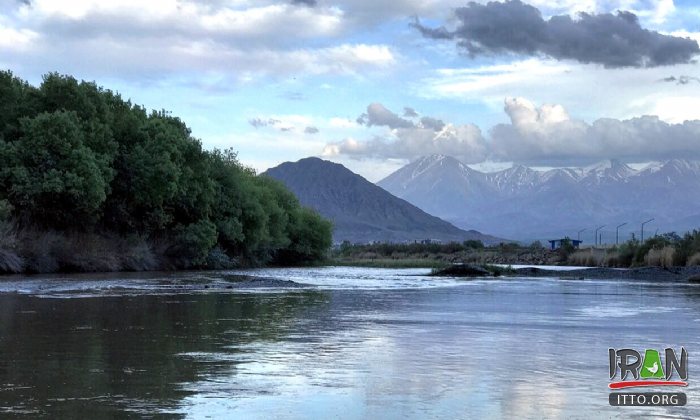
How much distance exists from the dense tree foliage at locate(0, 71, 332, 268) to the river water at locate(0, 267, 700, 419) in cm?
2933

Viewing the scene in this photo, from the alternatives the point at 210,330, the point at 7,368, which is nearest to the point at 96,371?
the point at 7,368

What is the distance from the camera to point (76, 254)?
5522 centimetres

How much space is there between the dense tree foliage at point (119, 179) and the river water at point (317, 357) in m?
29.3

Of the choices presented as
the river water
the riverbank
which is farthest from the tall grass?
the river water

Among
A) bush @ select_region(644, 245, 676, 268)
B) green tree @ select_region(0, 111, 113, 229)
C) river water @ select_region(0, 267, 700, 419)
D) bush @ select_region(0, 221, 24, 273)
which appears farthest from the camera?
bush @ select_region(644, 245, 676, 268)

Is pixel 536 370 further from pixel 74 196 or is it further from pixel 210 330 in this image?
pixel 74 196

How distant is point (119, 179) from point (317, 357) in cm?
5173

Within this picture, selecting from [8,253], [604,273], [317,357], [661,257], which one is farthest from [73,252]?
[317,357]

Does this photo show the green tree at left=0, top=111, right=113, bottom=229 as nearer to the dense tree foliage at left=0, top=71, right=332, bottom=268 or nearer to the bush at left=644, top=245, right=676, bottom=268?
the dense tree foliage at left=0, top=71, right=332, bottom=268

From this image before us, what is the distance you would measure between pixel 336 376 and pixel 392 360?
1.82 metres

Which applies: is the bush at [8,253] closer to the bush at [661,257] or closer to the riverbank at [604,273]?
the riverbank at [604,273]

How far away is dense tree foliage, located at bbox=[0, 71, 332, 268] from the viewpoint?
54094mm

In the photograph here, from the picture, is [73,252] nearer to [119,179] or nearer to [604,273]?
[119,179]

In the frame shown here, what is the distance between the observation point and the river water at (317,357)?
9867 millimetres
